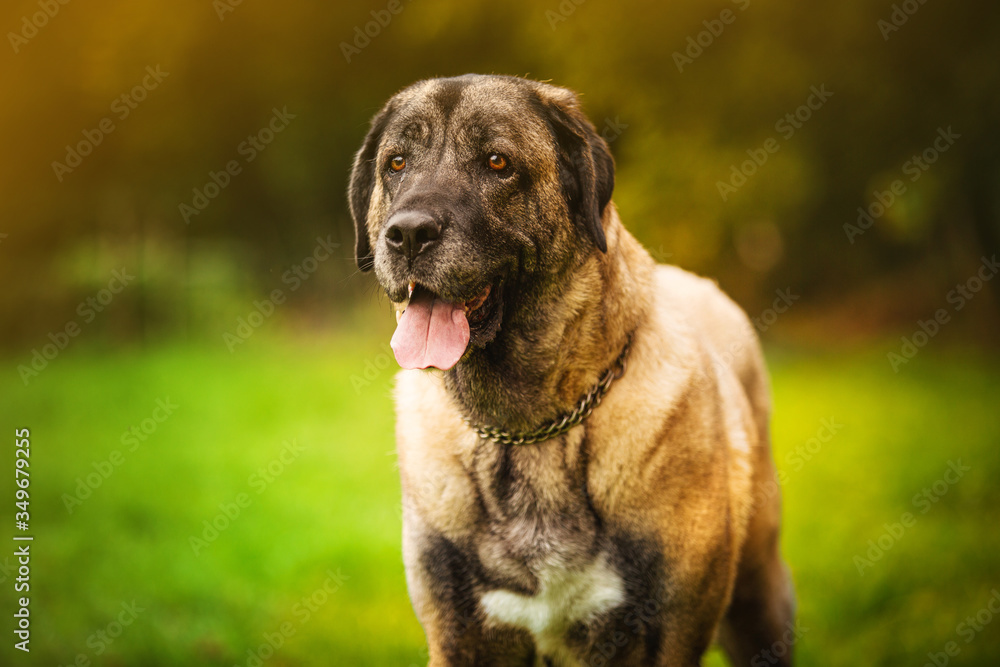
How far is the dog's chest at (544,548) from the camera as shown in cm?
230

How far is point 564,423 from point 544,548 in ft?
1.27

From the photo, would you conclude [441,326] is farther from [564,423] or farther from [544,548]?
[544,548]

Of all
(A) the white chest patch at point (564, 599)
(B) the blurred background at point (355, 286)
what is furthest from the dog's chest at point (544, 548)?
(B) the blurred background at point (355, 286)

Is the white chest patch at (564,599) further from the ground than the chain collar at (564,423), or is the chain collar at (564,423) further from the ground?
the chain collar at (564,423)

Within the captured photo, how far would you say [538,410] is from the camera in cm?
243

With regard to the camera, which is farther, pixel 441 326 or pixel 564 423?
pixel 564 423

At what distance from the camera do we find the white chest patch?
2.30m

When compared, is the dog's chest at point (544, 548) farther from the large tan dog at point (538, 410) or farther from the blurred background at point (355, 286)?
the blurred background at point (355, 286)

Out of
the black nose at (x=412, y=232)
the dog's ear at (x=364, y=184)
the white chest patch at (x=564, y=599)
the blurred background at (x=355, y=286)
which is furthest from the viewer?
the blurred background at (x=355, y=286)

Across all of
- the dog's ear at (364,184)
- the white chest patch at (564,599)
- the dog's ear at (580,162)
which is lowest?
the white chest patch at (564,599)

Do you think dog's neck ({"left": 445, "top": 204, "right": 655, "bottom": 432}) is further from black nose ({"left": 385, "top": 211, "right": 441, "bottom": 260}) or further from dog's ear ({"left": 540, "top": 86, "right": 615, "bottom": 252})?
black nose ({"left": 385, "top": 211, "right": 441, "bottom": 260})

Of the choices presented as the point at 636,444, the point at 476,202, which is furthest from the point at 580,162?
the point at 636,444

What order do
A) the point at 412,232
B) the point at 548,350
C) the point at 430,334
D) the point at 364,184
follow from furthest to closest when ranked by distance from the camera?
the point at 364,184
the point at 548,350
the point at 430,334
the point at 412,232

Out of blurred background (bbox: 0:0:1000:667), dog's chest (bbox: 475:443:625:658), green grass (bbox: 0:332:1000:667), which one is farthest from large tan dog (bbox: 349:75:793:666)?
green grass (bbox: 0:332:1000:667)
